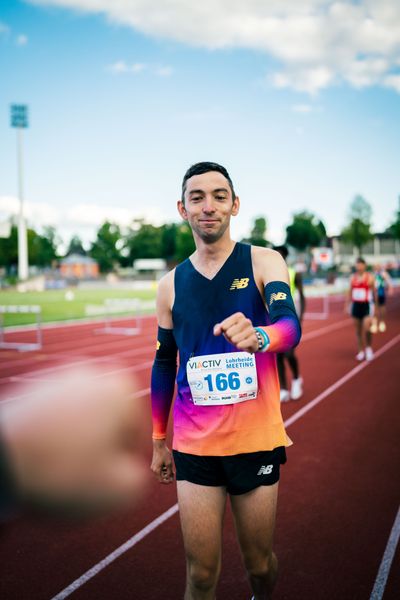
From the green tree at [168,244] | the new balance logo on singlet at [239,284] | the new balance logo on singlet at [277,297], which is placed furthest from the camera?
the green tree at [168,244]

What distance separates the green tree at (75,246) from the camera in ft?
471

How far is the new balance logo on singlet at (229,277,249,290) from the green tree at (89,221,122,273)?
10926 cm

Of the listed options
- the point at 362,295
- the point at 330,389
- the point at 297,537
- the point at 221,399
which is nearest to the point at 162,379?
the point at 221,399

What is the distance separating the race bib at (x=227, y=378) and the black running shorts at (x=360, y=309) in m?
8.52

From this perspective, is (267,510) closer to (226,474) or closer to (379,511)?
(226,474)

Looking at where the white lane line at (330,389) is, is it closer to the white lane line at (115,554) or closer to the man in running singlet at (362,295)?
the man in running singlet at (362,295)

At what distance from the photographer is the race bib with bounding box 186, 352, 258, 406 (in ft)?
6.97

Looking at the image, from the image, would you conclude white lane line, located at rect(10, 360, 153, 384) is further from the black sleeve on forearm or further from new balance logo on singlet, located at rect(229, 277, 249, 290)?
new balance logo on singlet, located at rect(229, 277, 249, 290)

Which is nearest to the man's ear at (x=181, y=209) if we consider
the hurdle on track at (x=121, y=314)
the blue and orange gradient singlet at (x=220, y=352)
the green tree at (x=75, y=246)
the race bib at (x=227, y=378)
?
the blue and orange gradient singlet at (x=220, y=352)

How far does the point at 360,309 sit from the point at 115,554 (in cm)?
783

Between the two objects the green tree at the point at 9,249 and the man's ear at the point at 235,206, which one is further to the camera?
the green tree at the point at 9,249

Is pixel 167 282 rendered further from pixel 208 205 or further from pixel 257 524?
pixel 257 524

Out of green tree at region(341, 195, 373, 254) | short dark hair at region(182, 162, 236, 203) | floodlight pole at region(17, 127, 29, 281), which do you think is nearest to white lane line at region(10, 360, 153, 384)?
short dark hair at region(182, 162, 236, 203)

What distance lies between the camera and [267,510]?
7.07 feet
